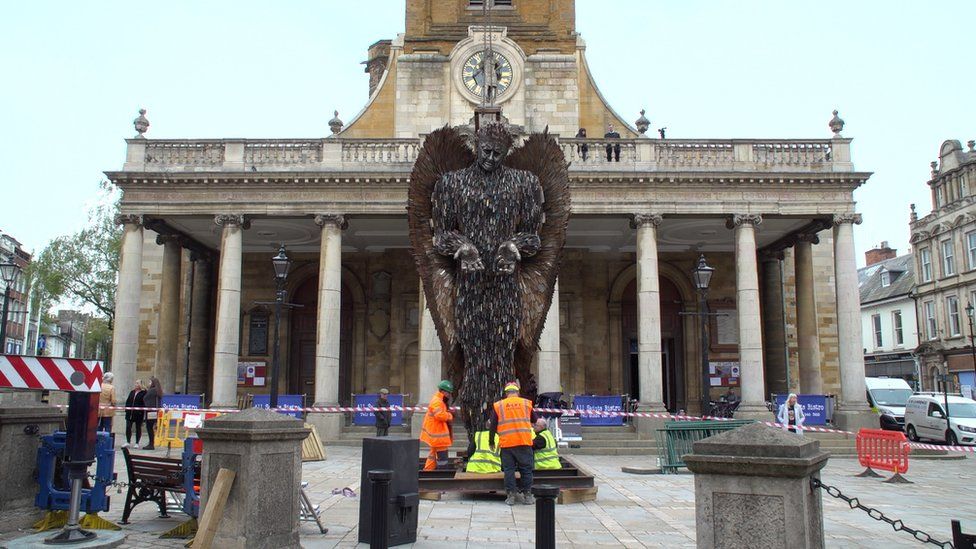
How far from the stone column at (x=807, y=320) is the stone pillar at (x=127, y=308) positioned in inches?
762

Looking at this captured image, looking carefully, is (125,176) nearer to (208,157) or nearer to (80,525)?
(208,157)

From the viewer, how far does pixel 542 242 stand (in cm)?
989

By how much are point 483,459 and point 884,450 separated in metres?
8.28

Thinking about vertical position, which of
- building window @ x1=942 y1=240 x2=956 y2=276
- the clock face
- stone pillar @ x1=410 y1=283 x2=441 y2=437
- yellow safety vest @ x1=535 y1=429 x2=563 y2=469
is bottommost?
yellow safety vest @ x1=535 y1=429 x2=563 y2=469

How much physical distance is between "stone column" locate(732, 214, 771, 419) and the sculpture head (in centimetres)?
1308

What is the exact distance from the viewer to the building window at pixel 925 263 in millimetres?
39938

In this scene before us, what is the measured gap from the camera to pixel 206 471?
5.81 m

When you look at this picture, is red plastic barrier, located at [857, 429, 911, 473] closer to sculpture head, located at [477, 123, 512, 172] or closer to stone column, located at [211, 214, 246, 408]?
sculpture head, located at [477, 123, 512, 172]

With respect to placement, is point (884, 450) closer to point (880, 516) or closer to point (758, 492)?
point (880, 516)

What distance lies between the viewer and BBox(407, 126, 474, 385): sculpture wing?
9.58 meters

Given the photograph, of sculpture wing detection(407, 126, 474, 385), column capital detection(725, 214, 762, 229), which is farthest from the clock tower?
sculpture wing detection(407, 126, 474, 385)

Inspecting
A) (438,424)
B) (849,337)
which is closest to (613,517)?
(438,424)

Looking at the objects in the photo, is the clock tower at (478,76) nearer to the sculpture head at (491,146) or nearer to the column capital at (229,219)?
the column capital at (229,219)

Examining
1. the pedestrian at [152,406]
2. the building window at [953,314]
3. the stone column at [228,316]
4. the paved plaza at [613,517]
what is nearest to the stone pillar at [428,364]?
the stone column at [228,316]
